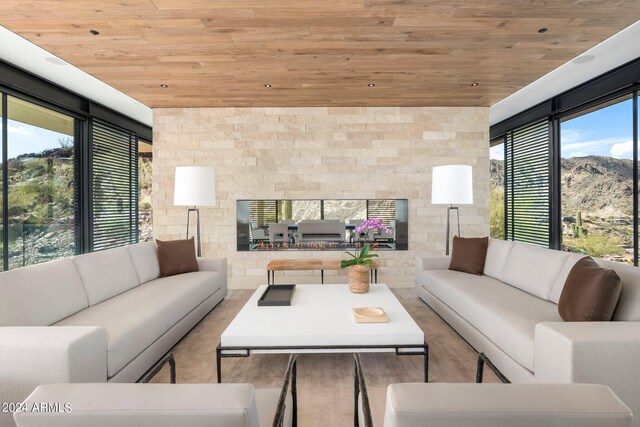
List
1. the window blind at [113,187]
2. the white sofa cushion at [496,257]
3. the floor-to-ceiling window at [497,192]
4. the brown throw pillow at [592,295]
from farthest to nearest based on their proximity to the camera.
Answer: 1. the floor-to-ceiling window at [497,192]
2. the window blind at [113,187]
3. the white sofa cushion at [496,257]
4. the brown throw pillow at [592,295]

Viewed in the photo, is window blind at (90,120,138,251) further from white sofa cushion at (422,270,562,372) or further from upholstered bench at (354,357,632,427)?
upholstered bench at (354,357,632,427)

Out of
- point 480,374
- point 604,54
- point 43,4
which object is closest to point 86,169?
point 43,4

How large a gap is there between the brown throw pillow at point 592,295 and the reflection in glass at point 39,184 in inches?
202

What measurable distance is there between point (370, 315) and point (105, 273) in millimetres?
2227

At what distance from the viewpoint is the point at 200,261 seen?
3736 millimetres

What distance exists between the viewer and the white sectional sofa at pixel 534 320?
1.46m

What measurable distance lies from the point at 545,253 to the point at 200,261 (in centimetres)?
347

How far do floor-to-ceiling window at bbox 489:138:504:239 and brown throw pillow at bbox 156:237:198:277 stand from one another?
5009 millimetres

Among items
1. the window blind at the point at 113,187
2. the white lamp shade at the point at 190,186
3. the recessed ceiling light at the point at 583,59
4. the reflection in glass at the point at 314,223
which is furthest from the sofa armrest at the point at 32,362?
the recessed ceiling light at the point at 583,59

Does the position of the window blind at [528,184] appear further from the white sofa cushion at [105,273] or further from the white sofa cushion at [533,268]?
the white sofa cushion at [105,273]

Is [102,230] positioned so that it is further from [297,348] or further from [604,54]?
[604,54]

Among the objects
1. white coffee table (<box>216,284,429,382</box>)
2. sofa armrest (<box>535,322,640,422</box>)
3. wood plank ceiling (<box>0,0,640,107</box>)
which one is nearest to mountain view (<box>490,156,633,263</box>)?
wood plank ceiling (<box>0,0,640,107</box>)

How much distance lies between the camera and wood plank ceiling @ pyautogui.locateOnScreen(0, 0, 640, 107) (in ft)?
7.73

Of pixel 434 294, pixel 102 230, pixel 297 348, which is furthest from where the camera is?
pixel 102 230
